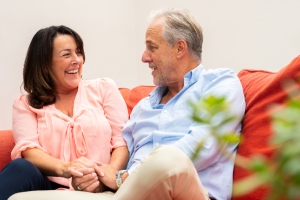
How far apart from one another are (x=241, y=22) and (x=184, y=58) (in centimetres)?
97

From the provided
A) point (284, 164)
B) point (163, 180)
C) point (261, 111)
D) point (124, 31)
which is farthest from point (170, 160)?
point (124, 31)

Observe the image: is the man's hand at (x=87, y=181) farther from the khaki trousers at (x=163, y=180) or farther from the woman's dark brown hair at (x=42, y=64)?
the khaki trousers at (x=163, y=180)

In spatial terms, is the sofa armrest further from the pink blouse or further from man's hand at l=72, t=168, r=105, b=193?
man's hand at l=72, t=168, r=105, b=193

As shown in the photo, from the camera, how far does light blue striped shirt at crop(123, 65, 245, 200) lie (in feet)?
5.49

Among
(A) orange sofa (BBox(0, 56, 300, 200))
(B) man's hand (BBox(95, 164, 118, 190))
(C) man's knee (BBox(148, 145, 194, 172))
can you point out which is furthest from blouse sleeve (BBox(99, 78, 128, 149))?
(C) man's knee (BBox(148, 145, 194, 172))

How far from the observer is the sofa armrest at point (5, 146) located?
2072 mm

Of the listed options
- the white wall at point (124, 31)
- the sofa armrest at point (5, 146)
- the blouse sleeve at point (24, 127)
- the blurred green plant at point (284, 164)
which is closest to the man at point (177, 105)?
the blouse sleeve at point (24, 127)

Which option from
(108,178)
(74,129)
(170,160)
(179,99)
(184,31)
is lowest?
(108,178)

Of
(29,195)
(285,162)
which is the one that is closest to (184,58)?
(29,195)

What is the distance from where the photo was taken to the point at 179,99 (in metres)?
1.90

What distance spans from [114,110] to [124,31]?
56.8 inches

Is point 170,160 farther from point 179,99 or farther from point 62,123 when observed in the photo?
point 62,123

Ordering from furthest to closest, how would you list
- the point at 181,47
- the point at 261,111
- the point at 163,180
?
1. the point at 181,47
2. the point at 261,111
3. the point at 163,180

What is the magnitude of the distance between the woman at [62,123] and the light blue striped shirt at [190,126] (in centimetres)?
9
